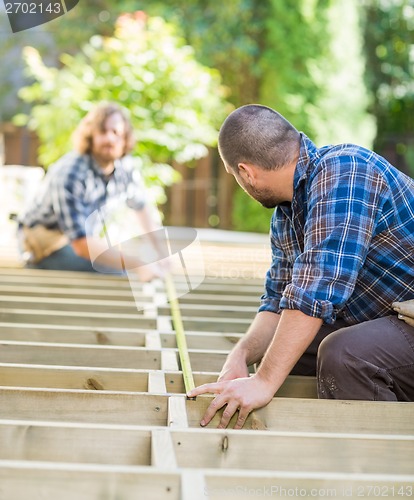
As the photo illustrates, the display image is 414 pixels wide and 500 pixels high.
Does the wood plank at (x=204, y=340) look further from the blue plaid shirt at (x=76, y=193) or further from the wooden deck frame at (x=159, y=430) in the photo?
the blue plaid shirt at (x=76, y=193)

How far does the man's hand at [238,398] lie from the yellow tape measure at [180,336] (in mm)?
194

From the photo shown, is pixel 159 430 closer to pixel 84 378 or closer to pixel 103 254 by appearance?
pixel 84 378

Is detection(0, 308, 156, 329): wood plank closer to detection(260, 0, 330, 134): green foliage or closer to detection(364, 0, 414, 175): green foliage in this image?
detection(260, 0, 330, 134): green foliage

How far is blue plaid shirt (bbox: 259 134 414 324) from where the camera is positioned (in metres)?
2.13

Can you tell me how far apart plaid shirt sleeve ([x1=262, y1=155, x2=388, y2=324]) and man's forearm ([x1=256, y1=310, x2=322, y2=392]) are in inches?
1.1

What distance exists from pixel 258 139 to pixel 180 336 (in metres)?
1.12

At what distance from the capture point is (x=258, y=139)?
2.25 metres

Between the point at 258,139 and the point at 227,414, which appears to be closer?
the point at 227,414

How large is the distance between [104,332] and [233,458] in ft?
4.68

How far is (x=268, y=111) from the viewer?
2299 millimetres

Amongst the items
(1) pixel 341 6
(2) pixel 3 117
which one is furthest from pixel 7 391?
(2) pixel 3 117

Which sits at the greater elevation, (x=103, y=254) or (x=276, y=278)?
(x=276, y=278)

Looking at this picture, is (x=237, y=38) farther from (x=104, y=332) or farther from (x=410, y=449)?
(x=410, y=449)

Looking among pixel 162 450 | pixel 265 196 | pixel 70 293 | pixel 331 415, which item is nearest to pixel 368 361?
pixel 331 415
